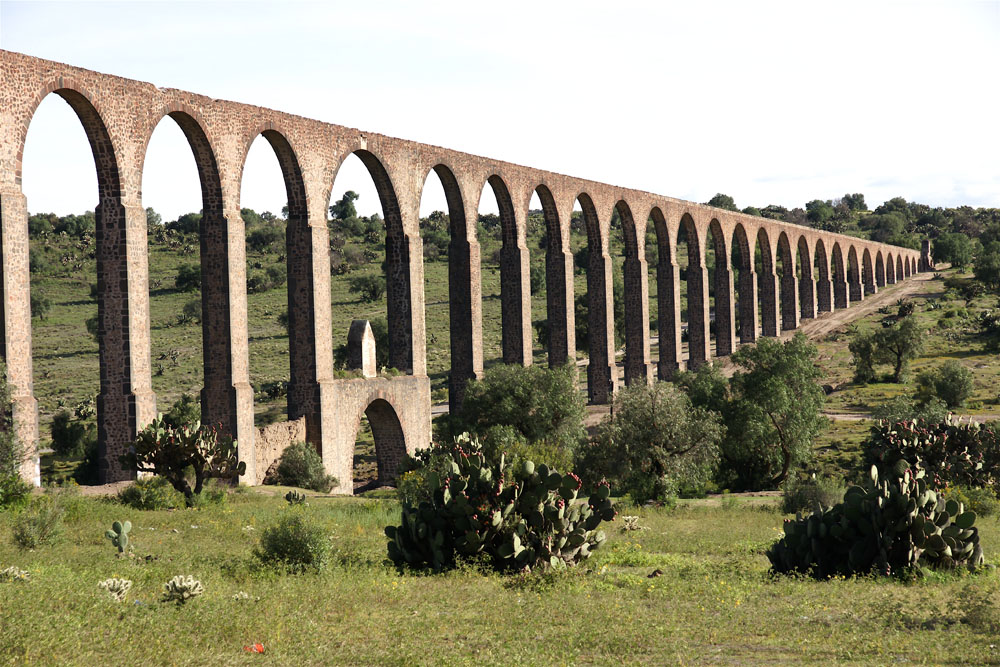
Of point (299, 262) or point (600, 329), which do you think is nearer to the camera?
point (299, 262)

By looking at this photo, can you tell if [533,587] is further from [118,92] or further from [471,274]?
[471,274]

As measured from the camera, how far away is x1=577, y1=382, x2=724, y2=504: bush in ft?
70.3

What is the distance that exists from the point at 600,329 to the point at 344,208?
219ft

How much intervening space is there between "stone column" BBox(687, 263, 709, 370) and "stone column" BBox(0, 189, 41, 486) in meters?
29.8

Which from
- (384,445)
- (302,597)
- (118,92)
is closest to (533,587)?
(302,597)

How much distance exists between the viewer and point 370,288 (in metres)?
57.3

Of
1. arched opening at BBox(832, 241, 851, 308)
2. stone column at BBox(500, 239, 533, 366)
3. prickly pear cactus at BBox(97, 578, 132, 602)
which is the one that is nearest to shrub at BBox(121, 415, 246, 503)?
prickly pear cactus at BBox(97, 578, 132, 602)

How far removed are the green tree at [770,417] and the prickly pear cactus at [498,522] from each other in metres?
14.0

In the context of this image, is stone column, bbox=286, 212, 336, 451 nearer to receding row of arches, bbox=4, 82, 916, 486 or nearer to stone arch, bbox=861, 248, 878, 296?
receding row of arches, bbox=4, 82, 916, 486

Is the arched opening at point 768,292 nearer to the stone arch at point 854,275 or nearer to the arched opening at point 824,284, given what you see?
the arched opening at point 824,284

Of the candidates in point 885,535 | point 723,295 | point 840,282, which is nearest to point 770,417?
point 885,535

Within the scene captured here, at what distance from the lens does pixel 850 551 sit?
1092 centimetres

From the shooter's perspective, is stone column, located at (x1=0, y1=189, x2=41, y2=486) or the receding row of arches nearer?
stone column, located at (x1=0, y1=189, x2=41, y2=486)

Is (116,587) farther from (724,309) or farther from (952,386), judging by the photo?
(724,309)
